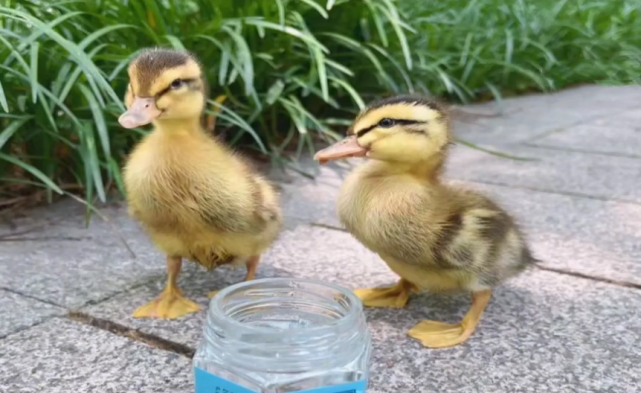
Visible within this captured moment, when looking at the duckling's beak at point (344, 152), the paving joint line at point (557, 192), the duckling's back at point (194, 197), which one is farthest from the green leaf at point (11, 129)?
the paving joint line at point (557, 192)

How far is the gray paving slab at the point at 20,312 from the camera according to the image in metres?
1.94

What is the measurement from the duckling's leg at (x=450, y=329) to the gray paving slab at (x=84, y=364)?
1.88 feet

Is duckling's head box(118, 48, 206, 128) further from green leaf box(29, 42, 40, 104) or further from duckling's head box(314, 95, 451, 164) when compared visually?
green leaf box(29, 42, 40, 104)

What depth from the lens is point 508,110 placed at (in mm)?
5496

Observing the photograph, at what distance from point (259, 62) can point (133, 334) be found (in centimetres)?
202

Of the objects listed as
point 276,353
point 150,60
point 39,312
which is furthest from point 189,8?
point 276,353

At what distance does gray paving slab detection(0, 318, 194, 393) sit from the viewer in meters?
1.64

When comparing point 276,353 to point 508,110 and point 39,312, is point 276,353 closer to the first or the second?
point 39,312

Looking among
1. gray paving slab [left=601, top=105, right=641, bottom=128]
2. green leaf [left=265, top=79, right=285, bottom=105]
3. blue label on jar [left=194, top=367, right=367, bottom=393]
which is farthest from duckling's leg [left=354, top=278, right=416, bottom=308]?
gray paving slab [left=601, top=105, right=641, bottom=128]

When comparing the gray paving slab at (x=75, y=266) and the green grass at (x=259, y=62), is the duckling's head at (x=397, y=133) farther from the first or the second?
the gray paving slab at (x=75, y=266)

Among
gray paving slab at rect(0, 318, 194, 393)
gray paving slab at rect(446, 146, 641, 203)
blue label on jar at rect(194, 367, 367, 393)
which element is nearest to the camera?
blue label on jar at rect(194, 367, 367, 393)

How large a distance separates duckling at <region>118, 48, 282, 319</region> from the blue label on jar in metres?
0.66

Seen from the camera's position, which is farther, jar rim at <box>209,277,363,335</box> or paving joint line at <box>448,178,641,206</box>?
paving joint line at <box>448,178,641,206</box>

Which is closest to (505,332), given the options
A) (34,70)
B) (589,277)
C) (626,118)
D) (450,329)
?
(450,329)
